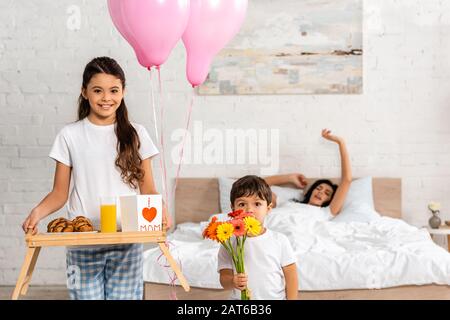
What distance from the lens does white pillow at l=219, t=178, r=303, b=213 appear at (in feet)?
13.0

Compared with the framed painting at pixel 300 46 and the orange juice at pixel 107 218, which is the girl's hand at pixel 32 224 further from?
the framed painting at pixel 300 46

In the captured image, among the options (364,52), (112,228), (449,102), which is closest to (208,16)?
Result: (112,228)

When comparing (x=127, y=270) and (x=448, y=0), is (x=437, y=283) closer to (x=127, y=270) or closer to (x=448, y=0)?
(x=127, y=270)

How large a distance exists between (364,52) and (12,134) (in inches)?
87.0

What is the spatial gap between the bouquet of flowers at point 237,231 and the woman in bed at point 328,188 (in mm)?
2028

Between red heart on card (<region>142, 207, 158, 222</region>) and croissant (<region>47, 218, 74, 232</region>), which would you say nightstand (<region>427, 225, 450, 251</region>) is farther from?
croissant (<region>47, 218, 74, 232</region>)

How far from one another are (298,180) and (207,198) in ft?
1.86

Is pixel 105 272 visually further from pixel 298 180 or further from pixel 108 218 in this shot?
pixel 298 180

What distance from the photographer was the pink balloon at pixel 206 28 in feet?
7.41

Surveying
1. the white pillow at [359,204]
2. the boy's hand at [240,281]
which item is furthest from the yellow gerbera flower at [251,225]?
the white pillow at [359,204]

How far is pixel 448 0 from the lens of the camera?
411 centimetres

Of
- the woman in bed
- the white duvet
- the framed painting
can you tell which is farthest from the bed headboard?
the white duvet

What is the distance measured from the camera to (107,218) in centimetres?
187

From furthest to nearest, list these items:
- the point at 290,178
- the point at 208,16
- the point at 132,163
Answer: the point at 290,178 → the point at 208,16 → the point at 132,163
